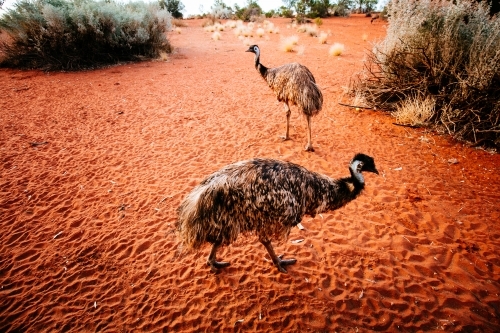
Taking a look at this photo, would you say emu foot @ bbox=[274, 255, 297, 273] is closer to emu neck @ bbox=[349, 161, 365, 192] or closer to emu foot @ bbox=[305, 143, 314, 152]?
emu neck @ bbox=[349, 161, 365, 192]

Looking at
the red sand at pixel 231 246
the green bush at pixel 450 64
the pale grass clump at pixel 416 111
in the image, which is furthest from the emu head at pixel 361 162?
the pale grass clump at pixel 416 111

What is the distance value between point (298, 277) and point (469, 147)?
4.79 metres

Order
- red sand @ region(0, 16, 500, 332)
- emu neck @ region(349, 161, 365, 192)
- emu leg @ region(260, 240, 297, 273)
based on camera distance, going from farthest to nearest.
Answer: emu leg @ region(260, 240, 297, 273) < red sand @ region(0, 16, 500, 332) < emu neck @ region(349, 161, 365, 192)

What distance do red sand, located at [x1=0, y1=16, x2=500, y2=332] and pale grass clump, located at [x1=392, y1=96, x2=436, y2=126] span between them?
0.89 feet

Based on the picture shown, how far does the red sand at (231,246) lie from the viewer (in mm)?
2811

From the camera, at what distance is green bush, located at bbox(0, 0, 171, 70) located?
10.4 m

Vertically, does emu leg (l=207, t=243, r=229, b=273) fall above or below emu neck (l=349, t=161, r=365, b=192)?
below

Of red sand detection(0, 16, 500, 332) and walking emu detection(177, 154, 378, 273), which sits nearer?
walking emu detection(177, 154, 378, 273)

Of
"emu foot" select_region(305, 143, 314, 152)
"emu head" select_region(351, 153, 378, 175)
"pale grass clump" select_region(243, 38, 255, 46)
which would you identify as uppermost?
"pale grass clump" select_region(243, 38, 255, 46)

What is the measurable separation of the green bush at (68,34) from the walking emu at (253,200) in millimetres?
11510

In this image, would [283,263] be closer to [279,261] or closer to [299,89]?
[279,261]

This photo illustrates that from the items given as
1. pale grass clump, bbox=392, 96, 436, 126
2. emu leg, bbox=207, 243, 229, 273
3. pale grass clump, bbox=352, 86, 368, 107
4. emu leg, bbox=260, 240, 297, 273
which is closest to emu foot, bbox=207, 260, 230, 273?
emu leg, bbox=207, 243, 229, 273

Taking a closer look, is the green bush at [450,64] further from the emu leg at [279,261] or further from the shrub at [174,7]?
the shrub at [174,7]

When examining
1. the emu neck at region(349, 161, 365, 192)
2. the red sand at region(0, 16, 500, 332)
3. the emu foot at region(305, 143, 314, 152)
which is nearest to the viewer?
the emu neck at region(349, 161, 365, 192)
